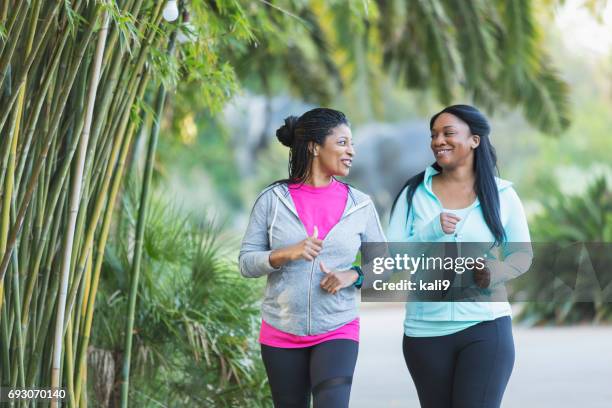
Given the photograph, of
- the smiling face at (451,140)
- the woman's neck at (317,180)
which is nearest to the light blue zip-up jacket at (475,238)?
the smiling face at (451,140)

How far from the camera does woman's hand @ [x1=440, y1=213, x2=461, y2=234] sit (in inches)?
116

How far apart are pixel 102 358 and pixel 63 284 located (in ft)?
4.14

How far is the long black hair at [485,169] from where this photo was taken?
3.02 m

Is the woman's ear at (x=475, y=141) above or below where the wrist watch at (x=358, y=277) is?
above

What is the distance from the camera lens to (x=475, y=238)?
304 cm

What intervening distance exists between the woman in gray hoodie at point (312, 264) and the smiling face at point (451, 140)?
0.29 metres

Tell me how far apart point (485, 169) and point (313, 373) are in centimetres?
86

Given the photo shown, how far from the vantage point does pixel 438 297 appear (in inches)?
119

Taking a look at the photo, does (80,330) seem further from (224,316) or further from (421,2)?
(421,2)

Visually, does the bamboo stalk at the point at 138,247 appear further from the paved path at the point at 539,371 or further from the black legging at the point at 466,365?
the paved path at the point at 539,371

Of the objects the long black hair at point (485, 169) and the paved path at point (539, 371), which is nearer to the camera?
the long black hair at point (485, 169)

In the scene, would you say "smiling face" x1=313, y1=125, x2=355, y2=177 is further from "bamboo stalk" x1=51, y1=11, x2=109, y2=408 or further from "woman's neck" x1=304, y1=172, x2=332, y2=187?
"bamboo stalk" x1=51, y1=11, x2=109, y2=408

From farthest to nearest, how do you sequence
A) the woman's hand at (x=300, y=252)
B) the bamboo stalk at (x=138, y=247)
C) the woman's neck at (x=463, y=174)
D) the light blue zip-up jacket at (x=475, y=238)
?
the bamboo stalk at (x=138, y=247) < the woman's neck at (x=463, y=174) < the light blue zip-up jacket at (x=475, y=238) < the woman's hand at (x=300, y=252)

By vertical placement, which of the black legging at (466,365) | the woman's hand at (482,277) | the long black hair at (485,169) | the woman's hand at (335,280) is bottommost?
the black legging at (466,365)
